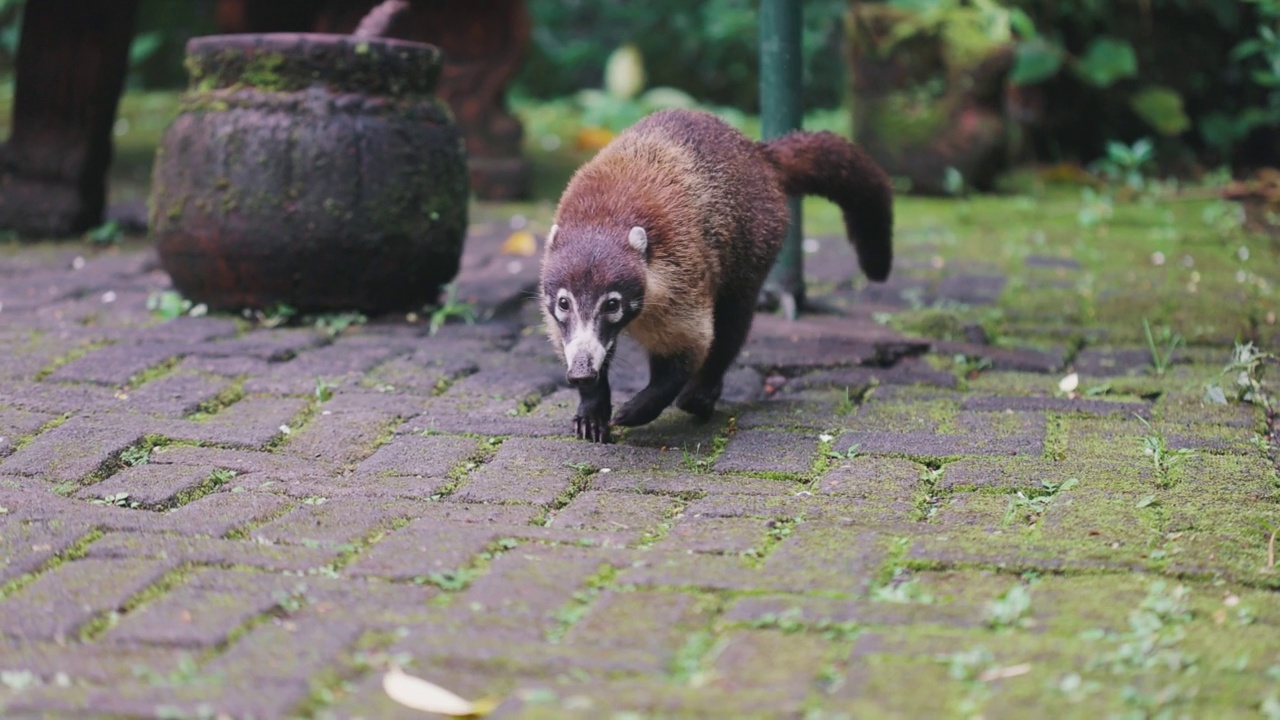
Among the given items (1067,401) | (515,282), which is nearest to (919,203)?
(515,282)

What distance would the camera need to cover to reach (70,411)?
13.1 feet

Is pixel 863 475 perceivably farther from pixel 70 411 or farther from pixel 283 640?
pixel 70 411

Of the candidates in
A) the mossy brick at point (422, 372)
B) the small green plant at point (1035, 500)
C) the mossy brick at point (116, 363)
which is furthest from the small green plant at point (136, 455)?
the small green plant at point (1035, 500)

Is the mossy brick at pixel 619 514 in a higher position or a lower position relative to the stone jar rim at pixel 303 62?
lower

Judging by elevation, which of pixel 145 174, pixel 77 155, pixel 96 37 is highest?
pixel 96 37

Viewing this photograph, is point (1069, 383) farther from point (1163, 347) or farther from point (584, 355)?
point (584, 355)

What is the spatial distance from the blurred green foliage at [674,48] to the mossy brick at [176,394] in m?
8.47

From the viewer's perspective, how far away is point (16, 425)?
3854 millimetres

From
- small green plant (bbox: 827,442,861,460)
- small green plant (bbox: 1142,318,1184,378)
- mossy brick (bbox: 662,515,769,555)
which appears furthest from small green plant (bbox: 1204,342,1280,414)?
mossy brick (bbox: 662,515,769,555)

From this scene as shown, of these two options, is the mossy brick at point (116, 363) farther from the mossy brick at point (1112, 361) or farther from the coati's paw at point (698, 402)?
the mossy brick at point (1112, 361)

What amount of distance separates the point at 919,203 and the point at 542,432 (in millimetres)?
5246

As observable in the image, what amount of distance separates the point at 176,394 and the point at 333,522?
1362 millimetres

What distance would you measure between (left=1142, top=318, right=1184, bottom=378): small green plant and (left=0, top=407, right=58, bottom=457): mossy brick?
3505 millimetres

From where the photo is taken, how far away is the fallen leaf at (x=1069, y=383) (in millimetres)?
4340
